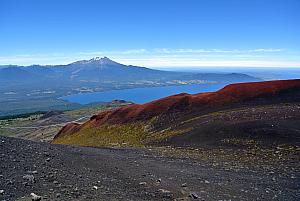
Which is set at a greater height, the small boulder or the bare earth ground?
the small boulder

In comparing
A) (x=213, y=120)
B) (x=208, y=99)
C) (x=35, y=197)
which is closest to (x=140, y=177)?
(x=35, y=197)

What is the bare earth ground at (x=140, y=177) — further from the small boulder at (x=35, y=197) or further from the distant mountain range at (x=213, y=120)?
the distant mountain range at (x=213, y=120)

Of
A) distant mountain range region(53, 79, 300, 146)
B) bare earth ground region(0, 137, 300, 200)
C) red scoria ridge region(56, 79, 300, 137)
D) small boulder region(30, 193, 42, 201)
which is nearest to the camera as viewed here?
small boulder region(30, 193, 42, 201)

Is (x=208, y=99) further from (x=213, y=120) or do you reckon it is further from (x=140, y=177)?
(x=140, y=177)

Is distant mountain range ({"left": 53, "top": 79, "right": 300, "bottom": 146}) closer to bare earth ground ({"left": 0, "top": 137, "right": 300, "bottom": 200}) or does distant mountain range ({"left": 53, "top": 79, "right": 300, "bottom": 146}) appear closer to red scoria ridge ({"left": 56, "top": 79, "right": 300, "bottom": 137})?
red scoria ridge ({"left": 56, "top": 79, "right": 300, "bottom": 137})

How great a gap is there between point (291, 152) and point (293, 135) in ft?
9.70

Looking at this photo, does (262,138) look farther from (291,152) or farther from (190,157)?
(190,157)

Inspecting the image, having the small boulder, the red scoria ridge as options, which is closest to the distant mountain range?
the red scoria ridge

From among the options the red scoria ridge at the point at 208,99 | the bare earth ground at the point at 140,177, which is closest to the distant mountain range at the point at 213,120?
the red scoria ridge at the point at 208,99

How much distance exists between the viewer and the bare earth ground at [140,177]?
1073cm

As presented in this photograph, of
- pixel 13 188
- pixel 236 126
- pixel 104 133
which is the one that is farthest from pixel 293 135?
pixel 104 133

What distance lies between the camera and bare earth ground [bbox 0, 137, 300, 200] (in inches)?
422

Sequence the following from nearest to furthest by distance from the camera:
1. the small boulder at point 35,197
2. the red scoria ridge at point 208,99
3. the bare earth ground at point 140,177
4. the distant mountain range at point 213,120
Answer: the small boulder at point 35,197 → the bare earth ground at point 140,177 → the distant mountain range at point 213,120 → the red scoria ridge at point 208,99

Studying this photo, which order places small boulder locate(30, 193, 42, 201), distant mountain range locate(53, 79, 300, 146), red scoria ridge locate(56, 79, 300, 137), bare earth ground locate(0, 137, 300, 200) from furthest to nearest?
1. red scoria ridge locate(56, 79, 300, 137)
2. distant mountain range locate(53, 79, 300, 146)
3. bare earth ground locate(0, 137, 300, 200)
4. small boulder locate(30, 193, 42, 201)
